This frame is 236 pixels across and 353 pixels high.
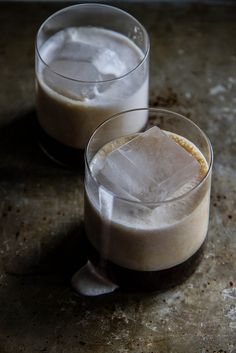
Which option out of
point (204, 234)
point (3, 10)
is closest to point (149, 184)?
point (204, 234)

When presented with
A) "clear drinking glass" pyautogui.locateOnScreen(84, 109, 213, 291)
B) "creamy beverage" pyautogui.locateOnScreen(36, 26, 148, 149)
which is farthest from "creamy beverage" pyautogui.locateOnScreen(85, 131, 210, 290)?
"creamy beverage" pyautogui.locateOnScreen(36, 26, 148, 149)

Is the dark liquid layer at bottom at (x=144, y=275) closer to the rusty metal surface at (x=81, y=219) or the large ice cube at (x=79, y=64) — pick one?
the rusty metal surface at (x=81, y=219)

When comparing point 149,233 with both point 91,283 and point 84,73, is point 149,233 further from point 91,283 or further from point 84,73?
point 84,73

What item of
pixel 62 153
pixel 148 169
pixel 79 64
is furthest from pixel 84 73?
pixel 148 169

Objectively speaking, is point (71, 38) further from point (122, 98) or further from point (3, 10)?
point (3, 10)

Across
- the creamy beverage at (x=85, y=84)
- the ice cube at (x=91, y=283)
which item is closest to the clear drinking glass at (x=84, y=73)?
the creamy beverage at (x=85, y=84)

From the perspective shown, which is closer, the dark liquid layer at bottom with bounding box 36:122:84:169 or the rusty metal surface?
the rusty metal surface

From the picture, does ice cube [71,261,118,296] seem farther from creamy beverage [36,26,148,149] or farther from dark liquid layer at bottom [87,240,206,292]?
creamy beverage [36,26,148,149]
